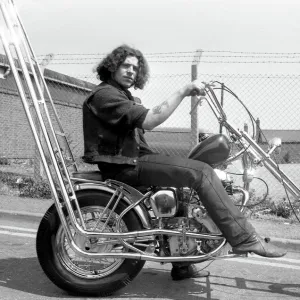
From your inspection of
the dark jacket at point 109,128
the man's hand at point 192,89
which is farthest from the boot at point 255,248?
the man's hand at point 192,89

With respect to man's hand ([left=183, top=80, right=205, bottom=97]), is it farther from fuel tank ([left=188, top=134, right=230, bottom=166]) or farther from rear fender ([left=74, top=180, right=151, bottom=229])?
rear fender ([left=74, top=180, right=151, bottom=229])

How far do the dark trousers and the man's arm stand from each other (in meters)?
0.34

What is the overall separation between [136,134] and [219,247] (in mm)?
1023

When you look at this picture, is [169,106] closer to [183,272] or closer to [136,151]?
[136,151]

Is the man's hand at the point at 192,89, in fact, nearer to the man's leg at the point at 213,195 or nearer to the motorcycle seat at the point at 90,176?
the man's leg at the point at 213,195

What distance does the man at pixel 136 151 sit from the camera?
10.5 feet

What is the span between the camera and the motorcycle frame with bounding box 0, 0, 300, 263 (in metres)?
3.26

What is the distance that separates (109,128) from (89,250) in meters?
0.89

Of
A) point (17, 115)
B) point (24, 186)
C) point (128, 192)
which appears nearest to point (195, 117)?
point (24, 186)

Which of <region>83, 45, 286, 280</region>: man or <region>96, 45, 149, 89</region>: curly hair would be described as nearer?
<region>83, 45, 286, 280</region>: man

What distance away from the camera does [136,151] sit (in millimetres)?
3488

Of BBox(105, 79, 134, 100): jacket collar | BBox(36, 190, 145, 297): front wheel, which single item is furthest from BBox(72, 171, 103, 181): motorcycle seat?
BBox(105, 79, 134, 100): jacket collar

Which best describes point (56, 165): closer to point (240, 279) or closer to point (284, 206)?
point (240, 279)

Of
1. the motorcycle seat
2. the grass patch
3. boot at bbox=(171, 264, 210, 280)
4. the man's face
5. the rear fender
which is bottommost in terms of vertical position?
the grass patch
